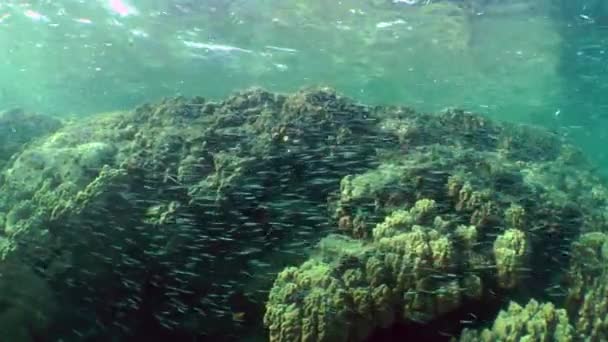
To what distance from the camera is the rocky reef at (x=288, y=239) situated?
→ 220 inches

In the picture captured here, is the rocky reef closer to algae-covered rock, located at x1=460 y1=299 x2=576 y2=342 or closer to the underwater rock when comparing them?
algae-covered rock, located at x1=460 y1=299 x2=576 y2=342

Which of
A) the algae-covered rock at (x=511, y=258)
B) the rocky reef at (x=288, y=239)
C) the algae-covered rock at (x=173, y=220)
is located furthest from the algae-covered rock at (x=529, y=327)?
the algae-covered rock at (x=173, y=220)

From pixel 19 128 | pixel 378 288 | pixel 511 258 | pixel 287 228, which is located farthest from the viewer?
pixel 19 128

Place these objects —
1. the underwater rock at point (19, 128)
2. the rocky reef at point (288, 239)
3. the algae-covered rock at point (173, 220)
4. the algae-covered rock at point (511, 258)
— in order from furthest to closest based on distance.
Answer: the underwater rock at point (19, 128) < the algae-covered rock at point (173, 220) < the algae-covered rock at point (511, 258) < the rocky reef at point (288, 239)

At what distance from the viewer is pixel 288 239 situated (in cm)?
729

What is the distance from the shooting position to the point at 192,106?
10.5 metres

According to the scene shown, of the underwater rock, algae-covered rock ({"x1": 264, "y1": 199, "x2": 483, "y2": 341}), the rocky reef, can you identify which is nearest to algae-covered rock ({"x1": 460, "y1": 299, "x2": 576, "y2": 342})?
the rocky reef

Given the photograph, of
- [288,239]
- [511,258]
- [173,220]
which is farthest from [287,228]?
[511,258]

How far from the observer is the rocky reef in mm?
5590

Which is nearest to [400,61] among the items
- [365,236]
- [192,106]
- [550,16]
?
[550,16]

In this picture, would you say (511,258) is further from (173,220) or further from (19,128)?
(19,128)

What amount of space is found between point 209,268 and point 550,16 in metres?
17.6

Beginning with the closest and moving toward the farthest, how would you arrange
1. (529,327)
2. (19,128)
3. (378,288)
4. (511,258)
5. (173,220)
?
(529,327) → (378,288) → (511,258) → (173,220) → (19,128)

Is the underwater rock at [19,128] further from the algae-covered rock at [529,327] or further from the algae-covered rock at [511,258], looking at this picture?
the algae-covered rock at [529,327]
